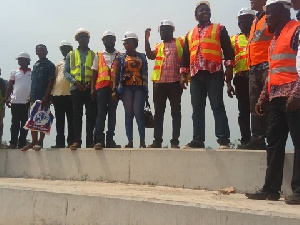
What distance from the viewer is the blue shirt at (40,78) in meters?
8.03

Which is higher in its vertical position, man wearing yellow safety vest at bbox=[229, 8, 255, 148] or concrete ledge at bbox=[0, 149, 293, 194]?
man wearing yellow safety vest at bbox=[229, 8, 255, 148]

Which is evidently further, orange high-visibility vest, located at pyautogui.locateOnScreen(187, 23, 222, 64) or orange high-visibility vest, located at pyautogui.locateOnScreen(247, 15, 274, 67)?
orange high-visibility vest, located at pyautogui.locateOnScreen(187, 23, 222, 64)

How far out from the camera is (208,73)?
577 cm

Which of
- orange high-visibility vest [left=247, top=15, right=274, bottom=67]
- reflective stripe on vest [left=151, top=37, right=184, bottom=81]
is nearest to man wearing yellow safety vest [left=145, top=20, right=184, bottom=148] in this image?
reflective stripe on vest [left=151, top=37, right=184, bottom=81]

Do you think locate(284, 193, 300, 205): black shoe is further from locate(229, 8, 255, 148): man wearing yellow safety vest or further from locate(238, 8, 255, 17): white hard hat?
locate(238, 8, 255, 17): white hard hat

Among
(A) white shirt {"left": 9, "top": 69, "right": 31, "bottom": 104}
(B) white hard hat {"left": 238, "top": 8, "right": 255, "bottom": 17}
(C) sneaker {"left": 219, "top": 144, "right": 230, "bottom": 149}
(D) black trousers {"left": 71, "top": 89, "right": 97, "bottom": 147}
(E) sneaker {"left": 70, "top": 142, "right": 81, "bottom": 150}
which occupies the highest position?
(B) white hard hat {"left": 238, "top": 8, "right": 255, "bottom": 17}

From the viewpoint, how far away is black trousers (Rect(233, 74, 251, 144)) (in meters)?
5.89

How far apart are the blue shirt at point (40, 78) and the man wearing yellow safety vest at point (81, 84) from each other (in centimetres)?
73

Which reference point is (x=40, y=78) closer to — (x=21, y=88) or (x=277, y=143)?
(x=21, y=88)

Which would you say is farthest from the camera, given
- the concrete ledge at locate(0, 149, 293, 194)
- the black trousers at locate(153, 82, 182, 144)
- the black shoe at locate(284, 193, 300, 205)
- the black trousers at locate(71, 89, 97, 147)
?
the black trousers at locate(71, 89, 97, 147)

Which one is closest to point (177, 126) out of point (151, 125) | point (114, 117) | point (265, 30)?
point (151, 125)

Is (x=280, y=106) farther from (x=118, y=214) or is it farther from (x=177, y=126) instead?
(x=177, y=126)

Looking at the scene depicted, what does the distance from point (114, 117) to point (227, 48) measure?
7.55ft

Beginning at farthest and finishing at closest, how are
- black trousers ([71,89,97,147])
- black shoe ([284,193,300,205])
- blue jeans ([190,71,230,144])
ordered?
black trousers ([71,89,97,147])
blue jeans ([190,71,230,144])
black shoe ([284,193,300,205])
